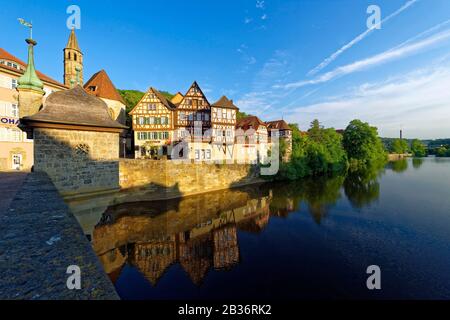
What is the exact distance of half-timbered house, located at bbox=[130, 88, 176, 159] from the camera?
23188mm

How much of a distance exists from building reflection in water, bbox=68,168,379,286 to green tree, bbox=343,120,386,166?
2804 cm

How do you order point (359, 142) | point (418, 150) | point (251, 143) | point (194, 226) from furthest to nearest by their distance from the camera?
point (418, 150) → point (359, 142) → point (251, 143) → point (194, 226)

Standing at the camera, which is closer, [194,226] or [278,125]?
[194,226]

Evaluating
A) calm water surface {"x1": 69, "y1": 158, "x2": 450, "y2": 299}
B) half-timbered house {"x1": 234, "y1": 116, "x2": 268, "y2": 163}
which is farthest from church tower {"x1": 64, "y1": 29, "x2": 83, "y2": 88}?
half-timbered house {"x1": 234, "y1": 116, "x2": 268, "y2": 163}

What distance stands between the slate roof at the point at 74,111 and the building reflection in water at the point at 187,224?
288 centimetres

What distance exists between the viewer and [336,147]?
1515 inches

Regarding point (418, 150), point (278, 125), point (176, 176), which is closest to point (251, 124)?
point (278, 125)

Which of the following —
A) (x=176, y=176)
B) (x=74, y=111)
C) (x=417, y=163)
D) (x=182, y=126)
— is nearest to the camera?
(x=74, y=111)

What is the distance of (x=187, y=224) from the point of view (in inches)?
485

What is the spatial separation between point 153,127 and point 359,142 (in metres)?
43.5

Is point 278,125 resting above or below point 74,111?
above

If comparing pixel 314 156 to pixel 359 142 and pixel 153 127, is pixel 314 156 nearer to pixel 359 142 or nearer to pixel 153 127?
pixel 359 142

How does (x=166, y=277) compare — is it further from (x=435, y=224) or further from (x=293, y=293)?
(x=435, y=224)

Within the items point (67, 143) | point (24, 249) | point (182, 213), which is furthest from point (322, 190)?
point (24, 249)
